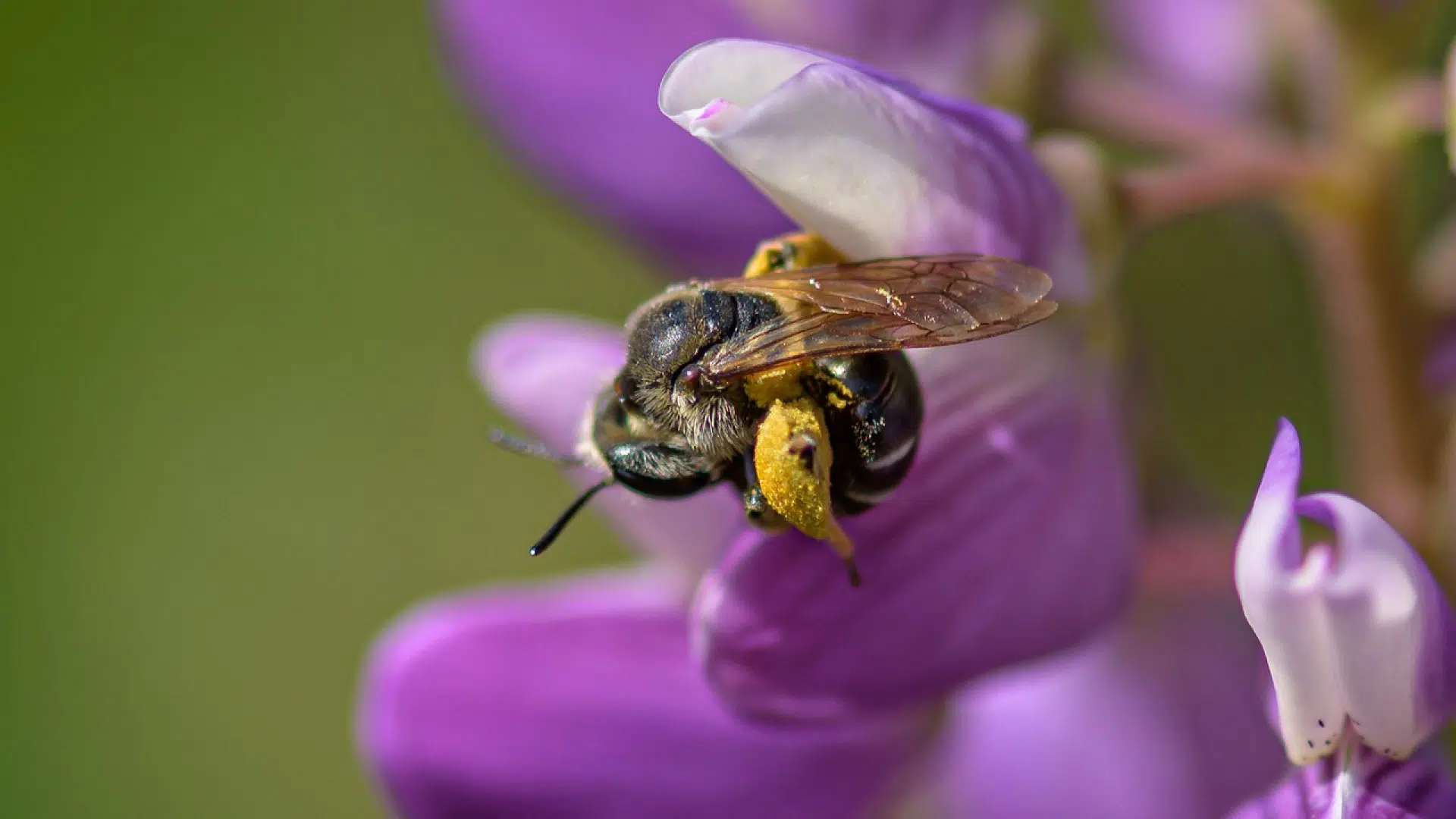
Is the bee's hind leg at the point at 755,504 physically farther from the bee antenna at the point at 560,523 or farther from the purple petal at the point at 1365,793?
the purple petal at the point at 1365,793

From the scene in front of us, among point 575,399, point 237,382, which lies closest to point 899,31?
point 575,399

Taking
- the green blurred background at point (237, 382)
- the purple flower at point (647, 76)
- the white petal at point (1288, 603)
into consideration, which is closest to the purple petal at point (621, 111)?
the purple flower at point (647, 76)

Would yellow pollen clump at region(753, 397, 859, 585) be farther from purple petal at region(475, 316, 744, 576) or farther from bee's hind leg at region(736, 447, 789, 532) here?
purple petal at region(475, 316, 744, 576)

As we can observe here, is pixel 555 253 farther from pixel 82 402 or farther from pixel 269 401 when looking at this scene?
pixel 82 402

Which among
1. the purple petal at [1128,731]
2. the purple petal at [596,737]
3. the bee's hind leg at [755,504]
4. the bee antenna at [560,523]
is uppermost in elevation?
the bee's hind leg at [755,504]

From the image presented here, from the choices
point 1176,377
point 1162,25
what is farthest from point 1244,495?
point 1162,25
